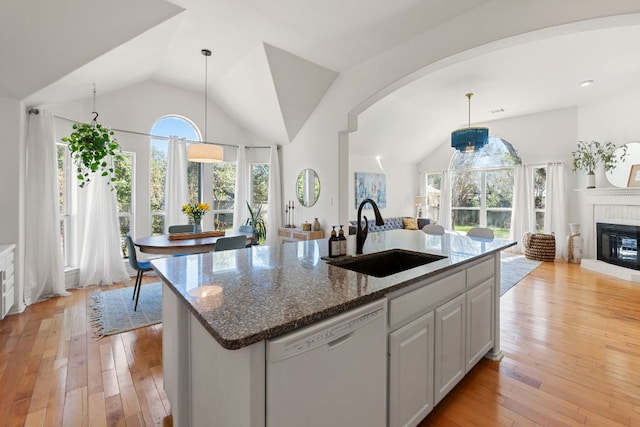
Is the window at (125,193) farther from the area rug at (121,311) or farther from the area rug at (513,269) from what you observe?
the area rug at (513,269)

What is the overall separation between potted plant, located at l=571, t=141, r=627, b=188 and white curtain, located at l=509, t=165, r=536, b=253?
2.83ft

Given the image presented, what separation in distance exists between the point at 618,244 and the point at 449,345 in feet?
17.8

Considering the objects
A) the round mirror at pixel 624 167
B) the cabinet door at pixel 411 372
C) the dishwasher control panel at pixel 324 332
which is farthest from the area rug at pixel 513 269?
the dishwasher control panel at pixel 324 332

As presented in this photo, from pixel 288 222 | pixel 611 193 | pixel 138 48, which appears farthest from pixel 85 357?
Answer: pixel 611 193

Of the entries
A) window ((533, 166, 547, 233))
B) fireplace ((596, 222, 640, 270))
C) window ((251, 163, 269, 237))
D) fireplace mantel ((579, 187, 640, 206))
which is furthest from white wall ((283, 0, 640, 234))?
window ((533, 166, 547, 233))

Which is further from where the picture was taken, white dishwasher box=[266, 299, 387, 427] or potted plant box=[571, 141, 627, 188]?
potted plant box=[571, 141, 627, 188]

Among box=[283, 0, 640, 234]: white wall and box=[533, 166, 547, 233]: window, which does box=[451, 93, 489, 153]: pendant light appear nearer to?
box=[283, 0, 640, 234]: white wall

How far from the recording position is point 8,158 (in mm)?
3201

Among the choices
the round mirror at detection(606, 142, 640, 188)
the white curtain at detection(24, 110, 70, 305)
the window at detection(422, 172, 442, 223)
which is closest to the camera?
the white curtain at detection(24, 110, 70, 305)

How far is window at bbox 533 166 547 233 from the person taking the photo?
6.34 meters

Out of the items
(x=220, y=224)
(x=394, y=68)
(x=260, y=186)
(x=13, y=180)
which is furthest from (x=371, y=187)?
(x=13, y=180)

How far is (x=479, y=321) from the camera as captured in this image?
2.07m

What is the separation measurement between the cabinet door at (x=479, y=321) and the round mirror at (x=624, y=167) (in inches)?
199

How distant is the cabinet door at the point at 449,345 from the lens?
165 centimetres
